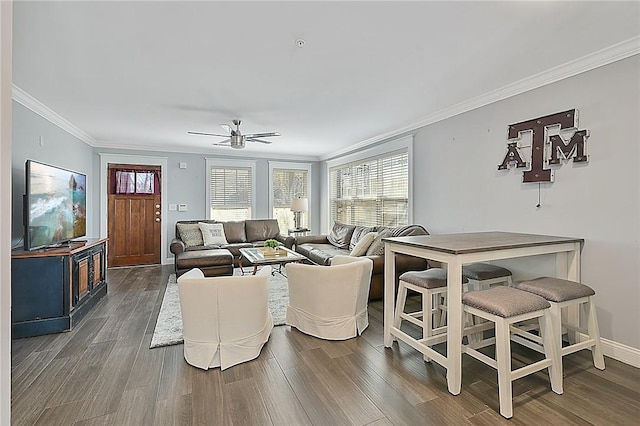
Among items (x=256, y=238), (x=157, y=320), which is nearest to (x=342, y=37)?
(x=157, y=320)

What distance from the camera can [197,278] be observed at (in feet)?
7.88

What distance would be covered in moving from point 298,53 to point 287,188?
201 inches

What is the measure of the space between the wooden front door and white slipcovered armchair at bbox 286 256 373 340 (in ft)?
→ 15.2

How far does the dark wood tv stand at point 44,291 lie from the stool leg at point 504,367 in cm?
364

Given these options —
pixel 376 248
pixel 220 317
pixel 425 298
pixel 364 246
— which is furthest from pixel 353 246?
pixel 220 317

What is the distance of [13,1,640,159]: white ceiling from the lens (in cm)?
201

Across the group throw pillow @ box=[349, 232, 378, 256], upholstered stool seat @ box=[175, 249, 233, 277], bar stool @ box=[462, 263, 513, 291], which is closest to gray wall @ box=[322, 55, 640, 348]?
bar stool @ box=[462, 263, 513, 291]

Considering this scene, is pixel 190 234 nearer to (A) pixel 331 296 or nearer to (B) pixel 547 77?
(A) pixel 331 296

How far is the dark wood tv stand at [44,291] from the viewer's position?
294cm

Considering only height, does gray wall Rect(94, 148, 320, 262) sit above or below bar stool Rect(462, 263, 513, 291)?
above

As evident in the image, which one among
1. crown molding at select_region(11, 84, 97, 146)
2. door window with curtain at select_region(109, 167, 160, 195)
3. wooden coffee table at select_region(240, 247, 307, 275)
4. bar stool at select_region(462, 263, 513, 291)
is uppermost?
crown molding at select_region(11, 84, 97, 146)

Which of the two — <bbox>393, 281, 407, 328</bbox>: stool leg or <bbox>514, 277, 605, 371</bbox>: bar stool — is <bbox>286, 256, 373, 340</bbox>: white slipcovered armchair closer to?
<bbox>393, 281, 407, 328</bbox>: stool leg

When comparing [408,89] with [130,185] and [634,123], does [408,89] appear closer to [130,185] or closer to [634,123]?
[634,123]

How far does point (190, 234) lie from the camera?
6000mm
